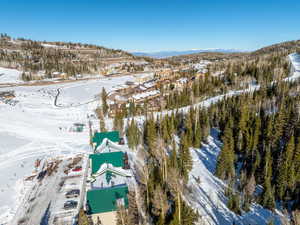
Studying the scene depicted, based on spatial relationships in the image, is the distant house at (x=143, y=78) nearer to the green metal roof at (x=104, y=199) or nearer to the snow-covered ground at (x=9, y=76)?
the snow-covered ground at (x=9, y=76)

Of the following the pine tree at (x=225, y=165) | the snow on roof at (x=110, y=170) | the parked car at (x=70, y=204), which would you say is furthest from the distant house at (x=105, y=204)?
the pine tree at (x=225, y=165)

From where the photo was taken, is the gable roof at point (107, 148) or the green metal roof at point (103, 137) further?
the green metal roof at point (103, 137)

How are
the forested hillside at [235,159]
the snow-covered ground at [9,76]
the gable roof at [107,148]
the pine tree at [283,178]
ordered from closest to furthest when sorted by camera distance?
the forested hillside at [235,159] → the pine tree at [283,178] → the gable roof at [107,148] → the snow-covered ground at [9,76]

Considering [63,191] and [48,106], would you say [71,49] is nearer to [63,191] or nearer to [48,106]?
[48,106]

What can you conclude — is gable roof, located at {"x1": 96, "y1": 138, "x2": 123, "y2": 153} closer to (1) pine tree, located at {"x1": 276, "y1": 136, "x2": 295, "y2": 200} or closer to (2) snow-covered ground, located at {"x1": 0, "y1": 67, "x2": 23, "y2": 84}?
(1) pine tree, located at {"x1": 276, "y1": 136, "x2": 295, "y2": 200}

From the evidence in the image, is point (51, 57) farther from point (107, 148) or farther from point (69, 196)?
point (69, 196)
